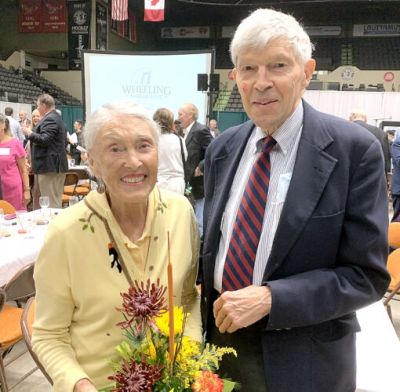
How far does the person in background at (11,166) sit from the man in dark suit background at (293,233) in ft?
13.6

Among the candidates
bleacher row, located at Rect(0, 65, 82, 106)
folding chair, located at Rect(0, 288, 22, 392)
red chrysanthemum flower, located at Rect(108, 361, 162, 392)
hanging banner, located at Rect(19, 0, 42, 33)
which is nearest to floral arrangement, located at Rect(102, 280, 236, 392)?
red chrysanthemum flower, located at Rect(108, 361, 162, 392)

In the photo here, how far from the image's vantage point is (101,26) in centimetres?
1602

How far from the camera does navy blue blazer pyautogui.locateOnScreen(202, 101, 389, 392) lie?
1.07 m

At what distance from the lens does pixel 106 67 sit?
602 centimetres

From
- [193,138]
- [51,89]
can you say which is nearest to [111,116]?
[193,138]

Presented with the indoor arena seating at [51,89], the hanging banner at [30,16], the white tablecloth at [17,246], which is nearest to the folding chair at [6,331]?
the white tablecloth at [17,246]

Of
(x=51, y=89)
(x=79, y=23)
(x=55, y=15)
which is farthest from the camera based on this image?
(x=51, y=89)

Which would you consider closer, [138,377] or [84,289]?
[138,377]

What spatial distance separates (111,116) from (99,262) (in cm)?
43

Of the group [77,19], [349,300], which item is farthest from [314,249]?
[77,19]

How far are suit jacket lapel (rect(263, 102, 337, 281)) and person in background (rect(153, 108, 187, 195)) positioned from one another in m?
3.30

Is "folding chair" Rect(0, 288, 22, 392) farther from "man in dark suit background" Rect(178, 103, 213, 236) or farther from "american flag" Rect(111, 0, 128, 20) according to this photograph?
"american flag" Rect(111, 0, 128, 20)

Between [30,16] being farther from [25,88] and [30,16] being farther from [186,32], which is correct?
[186,32]

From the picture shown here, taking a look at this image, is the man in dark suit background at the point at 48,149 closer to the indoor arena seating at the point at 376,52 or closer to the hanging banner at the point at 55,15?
the hanging banner at the point at 55,15
